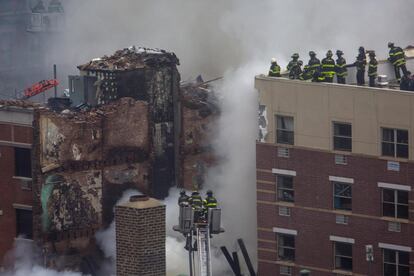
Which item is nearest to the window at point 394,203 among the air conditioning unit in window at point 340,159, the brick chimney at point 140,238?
the air conditioning unit in window at point 340,159

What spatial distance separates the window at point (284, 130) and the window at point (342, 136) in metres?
1.20

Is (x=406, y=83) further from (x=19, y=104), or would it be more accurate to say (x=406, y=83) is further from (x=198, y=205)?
(x=19, y=104)

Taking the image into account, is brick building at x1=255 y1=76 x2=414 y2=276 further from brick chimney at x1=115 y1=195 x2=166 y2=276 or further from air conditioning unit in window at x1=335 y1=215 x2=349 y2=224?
brick chimney at x1=115 y1=195 x2=166 y2=276

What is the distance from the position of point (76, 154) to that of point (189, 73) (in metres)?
21.1

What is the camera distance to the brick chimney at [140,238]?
35.5 metres

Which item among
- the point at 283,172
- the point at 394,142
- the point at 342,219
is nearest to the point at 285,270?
the point at 342,219

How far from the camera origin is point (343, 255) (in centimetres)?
3581

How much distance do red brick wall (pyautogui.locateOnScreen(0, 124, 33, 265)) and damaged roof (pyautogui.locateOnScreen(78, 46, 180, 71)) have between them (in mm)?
2644

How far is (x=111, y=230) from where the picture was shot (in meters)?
39.5

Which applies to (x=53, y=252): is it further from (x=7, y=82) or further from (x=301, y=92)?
(x=7, y=82)

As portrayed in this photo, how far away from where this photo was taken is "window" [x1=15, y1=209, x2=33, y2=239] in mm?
39753

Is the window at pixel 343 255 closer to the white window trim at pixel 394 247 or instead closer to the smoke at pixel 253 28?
the white window trim at pixel 394 247

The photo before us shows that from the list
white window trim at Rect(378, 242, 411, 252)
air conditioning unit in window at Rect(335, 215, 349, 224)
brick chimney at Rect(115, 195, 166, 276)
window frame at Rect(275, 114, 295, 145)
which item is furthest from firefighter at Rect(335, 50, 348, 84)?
brick chimney at Rect(115, 195, 166, 276)

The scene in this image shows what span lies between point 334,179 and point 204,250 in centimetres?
340
